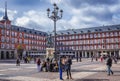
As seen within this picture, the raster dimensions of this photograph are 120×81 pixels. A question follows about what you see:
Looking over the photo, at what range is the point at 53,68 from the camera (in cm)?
2164

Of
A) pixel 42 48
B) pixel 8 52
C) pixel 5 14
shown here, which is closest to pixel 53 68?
pixel 8 52

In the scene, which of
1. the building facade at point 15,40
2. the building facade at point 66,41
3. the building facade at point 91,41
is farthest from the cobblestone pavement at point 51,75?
the building facade at point 91,41

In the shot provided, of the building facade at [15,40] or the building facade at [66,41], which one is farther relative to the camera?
the building facade at [66,41]

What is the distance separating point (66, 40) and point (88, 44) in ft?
39.9

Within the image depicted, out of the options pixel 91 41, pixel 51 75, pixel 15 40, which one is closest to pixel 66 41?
pixel 91 41

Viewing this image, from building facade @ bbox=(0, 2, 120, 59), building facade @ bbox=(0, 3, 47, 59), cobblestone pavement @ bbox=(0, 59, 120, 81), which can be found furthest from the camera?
building facade @ bbox=(0, 2, 120, 59)

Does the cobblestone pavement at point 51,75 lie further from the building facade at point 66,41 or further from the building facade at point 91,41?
the building facade at point 91,41

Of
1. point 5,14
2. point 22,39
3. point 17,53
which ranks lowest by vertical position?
point 17,53

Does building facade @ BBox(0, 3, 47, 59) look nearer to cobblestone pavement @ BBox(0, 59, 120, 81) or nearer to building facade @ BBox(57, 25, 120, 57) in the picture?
building facade @ BBox(57, 25, 120, 57)

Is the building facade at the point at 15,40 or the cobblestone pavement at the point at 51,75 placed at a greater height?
the building facade at the point at 15,40

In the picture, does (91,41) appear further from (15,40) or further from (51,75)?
(51,75)

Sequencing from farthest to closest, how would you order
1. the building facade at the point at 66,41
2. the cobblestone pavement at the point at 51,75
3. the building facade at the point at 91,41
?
the building facade at the point at 91,41 → the building facade at the point at 66,41 → the cobblestone pavement at the point at 51,75

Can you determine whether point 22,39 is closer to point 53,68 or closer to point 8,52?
point 8,52

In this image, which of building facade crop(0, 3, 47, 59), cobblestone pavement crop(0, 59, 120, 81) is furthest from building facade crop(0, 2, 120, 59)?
cobblestone pavement crop(0, 59, 120, 81)
